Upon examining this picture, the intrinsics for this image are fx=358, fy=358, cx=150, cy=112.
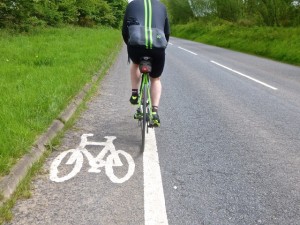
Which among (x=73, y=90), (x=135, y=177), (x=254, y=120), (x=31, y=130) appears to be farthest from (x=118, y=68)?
(x=135, y=177)

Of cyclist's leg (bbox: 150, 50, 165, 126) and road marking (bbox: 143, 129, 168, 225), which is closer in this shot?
road marking (bbox: 143, 129, 168, 225)

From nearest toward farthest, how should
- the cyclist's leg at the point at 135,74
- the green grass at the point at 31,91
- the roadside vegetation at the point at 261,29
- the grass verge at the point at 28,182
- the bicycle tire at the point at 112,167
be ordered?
the grass verge at the point at 28,182, the bicycle tire at the point at 112,167, the green grass at the point at 31,91, the cyclist's leg at the point at 135,74, the roadside vegetation at the point at 261,29

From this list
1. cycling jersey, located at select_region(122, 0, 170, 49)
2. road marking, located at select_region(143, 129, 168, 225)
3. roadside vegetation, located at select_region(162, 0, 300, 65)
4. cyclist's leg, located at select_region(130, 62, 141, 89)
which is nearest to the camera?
road marking, located at select_region(143, 129, 168, 225)

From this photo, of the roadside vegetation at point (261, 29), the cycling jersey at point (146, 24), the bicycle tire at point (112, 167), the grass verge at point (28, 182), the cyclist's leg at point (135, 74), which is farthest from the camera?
the roadside vegetation at point (261, 29)

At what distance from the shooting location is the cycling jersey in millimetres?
4289

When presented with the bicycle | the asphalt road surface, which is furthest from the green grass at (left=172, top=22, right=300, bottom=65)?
the bicycle

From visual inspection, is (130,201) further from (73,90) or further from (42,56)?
(42,56)

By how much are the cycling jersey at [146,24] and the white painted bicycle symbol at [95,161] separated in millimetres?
1342

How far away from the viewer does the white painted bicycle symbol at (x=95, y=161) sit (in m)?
3.71

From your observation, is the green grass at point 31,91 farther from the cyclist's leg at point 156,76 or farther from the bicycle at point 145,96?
the cyclist's leg at point 156,76

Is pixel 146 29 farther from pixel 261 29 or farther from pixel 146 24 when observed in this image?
pixel 261 29

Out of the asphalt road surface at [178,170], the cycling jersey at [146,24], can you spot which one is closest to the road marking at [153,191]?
the asphalt road surface at [178,170]

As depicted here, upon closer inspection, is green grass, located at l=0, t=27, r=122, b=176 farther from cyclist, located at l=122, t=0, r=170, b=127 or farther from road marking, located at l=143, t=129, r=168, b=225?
cyclist, located at l=122, t=0, r=170, b=127

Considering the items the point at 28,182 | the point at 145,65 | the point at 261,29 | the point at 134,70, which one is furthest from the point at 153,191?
the point at 261,29
